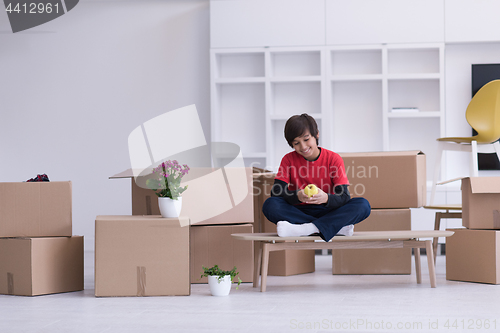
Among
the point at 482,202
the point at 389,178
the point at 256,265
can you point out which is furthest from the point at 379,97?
the point at 256,265

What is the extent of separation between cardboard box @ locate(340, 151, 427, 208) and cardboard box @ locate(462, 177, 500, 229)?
0.29 meters

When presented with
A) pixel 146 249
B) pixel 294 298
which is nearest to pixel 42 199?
pixel 146 249

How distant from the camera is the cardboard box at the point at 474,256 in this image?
102 inches

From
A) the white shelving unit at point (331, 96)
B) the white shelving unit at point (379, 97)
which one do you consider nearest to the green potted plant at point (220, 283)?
the white shelving unit at point (331, 96)

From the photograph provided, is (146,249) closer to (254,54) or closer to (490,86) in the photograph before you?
(490,86)

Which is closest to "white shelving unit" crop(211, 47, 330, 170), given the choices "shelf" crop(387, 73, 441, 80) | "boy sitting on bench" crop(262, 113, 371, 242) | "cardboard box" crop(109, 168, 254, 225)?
"shelf" crop(387, 73, 441, 80)

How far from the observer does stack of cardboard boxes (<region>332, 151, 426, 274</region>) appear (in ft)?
9.62

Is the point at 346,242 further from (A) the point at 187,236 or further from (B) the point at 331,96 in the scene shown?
(B) the point at 331,96

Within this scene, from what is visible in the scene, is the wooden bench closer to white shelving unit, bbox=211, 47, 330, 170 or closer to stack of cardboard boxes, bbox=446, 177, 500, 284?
stack of cardboard boxes, bbox=446, 177, 500, 284

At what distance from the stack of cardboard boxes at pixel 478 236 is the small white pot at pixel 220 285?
1187 mm

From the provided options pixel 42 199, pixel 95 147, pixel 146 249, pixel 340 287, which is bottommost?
pixel 340 287

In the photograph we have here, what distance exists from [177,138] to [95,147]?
2.56 feet

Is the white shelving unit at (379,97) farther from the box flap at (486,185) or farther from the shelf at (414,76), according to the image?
the box flap at (486,185)

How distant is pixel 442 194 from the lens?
4273 mm
